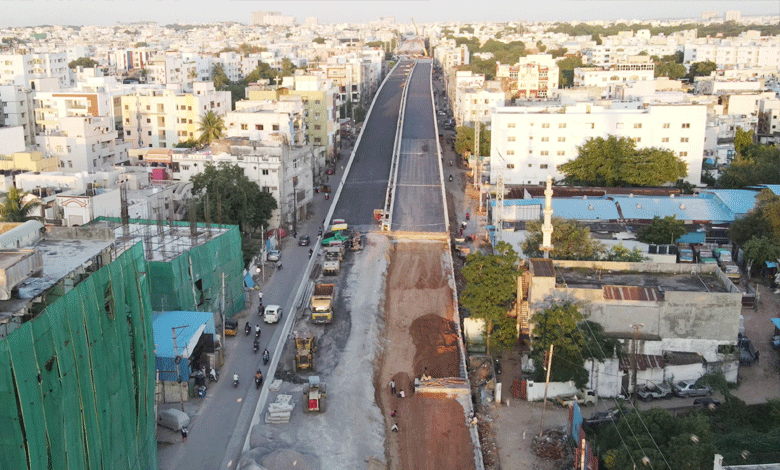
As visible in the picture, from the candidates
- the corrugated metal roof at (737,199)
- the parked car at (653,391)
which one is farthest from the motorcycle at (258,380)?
the corrugated metal roof at (737,199)

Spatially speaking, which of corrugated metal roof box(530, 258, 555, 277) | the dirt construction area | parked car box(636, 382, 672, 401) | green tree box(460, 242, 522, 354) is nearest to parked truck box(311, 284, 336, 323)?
the dirt construction area

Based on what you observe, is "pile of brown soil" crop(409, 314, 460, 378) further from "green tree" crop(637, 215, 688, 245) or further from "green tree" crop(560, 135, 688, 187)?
"green tree" crop(560, 135, 688, 187)

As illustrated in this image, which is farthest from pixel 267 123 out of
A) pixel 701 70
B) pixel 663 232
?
pixel 701 70

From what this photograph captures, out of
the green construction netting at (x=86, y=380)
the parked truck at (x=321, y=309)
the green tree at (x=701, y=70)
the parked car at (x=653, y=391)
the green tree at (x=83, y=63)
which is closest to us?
the green construction netting at (x=86, y=380)

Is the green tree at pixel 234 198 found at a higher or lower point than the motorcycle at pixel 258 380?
higher

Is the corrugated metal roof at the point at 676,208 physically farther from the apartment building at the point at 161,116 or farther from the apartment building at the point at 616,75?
the apartment building at the point at 616,75

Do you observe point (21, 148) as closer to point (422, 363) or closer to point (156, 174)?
point (156, 174)

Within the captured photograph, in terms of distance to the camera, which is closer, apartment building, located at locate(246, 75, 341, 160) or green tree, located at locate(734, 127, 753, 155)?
green tree, located at locate(734, 127, 753, 155)
